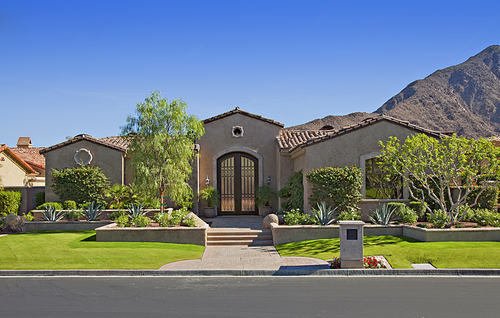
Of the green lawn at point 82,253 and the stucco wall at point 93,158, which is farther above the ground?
the stucco wall at point 93,158

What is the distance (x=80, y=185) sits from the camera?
728 inches

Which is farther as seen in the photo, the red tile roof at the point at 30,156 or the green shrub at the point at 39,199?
the red tile roof at the point at 30,156

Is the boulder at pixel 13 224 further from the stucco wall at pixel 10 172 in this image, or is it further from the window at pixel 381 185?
the window at pixel 381 185

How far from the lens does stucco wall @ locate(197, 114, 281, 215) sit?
66.2ft

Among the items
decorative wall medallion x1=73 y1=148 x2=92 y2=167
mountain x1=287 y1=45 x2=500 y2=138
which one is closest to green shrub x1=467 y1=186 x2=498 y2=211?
A: decorative wall medallion x1=73 y1=148 x2=92 y2=167

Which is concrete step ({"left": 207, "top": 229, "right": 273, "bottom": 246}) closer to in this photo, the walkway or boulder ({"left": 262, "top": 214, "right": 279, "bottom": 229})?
boulder ({"left": 262, "top": 214, "right": 279, "bottom": 229})

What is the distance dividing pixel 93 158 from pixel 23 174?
1163 cm

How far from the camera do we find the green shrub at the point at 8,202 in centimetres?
Result: 1895

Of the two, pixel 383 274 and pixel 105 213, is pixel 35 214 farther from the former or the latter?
pixel 383 274

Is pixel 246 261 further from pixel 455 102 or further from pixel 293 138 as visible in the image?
pixel 455 102

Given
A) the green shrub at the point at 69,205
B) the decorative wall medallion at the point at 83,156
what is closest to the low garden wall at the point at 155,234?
the green shrub at the point at 69,205

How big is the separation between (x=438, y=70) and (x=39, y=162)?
83.5 metres

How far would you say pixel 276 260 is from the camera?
11.4 m

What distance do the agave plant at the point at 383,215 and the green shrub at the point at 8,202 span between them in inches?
650
